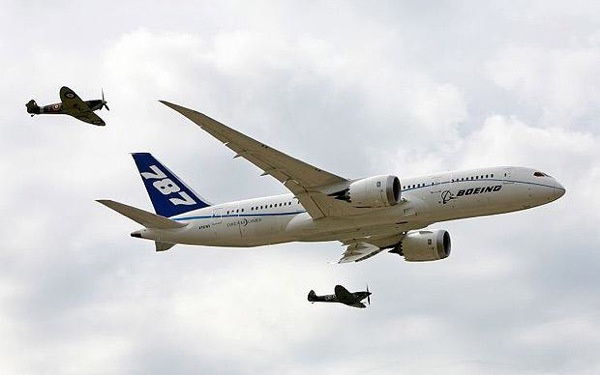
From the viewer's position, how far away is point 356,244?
65.7 meters

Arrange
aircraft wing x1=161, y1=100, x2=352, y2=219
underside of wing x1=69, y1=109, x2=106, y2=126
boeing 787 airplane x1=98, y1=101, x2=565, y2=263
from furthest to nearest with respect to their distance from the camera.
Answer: underside of wing x1=69, y1=109, x2=106, y2=126, boeing 787 airplane x1=98, y1=101, x2=565, y2=263, aircraft wing x1=161, y1=100, x2=352, y2=219

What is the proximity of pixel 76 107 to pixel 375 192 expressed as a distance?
16686mm

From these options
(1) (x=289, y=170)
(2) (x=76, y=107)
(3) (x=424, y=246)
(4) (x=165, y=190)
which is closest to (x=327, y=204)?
(1) (x=289, y=170)

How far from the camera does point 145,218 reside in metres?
60.7

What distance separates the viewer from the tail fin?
209 ft

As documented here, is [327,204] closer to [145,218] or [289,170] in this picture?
[289,170]

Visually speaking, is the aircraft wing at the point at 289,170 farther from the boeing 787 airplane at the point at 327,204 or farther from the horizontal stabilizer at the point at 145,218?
the horizontal stabilizer at the point at 145,218

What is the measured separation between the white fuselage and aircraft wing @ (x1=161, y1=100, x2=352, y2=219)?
107cm

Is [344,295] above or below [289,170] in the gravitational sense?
below

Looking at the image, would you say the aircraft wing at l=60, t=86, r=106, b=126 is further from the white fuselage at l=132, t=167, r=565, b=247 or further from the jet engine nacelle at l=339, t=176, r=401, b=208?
the jet engine nacelle at l=339, t=176, r=401, b=208

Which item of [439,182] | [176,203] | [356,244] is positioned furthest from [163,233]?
[439,182]

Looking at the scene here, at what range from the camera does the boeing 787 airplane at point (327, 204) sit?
54.4 meters

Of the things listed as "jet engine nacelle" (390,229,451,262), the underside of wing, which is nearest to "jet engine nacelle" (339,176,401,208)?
"jet engine nacelle" (390,229,451,262)

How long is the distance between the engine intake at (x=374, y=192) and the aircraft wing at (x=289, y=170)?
3.40 ft
